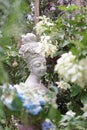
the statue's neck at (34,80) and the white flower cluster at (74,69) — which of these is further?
the statue's neck at (34,80)

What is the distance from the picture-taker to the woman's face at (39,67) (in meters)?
2.26

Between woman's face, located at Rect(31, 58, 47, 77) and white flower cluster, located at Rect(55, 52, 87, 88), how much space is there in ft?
3.53

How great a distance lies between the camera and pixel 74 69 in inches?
43.4

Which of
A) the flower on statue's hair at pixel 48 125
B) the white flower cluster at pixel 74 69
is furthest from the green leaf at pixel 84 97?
the white flower cluster at pixel 74 69

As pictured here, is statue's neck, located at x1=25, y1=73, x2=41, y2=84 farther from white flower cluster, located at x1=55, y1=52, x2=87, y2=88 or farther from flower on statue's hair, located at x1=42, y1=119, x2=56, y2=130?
white flower cluster, located at x1=55, y1=52, x2=87, y2=88

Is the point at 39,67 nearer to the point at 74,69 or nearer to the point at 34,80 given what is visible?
the point at 34,80

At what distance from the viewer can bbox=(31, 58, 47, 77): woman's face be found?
226 centimetres

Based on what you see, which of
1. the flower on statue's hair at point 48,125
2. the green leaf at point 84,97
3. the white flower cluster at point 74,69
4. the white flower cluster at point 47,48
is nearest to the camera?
the white flower cluster at point 74,69

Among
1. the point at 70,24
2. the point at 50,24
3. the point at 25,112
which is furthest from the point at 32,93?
the point at 50,24

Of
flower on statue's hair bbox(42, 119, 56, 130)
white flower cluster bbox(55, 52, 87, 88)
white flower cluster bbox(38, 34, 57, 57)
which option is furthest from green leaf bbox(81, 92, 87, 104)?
white flower cluster bbox(55, 52, 87, 88)

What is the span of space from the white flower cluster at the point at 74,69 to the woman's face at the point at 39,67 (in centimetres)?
108

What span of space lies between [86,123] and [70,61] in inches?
13.4

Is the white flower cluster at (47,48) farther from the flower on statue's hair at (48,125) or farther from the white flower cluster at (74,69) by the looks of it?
the white flower cluster at (74,69)

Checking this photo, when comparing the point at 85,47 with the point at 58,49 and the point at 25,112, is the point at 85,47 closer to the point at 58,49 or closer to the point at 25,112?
the point at 25,112
